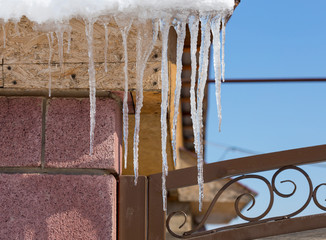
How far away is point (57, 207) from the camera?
248 cm

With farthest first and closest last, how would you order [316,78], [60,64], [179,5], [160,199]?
[316,78] → [160,199] → [60,64] → [179,5]

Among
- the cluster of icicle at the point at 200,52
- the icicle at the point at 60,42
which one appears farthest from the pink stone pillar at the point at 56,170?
the cluster of icicle at the point at 200,52

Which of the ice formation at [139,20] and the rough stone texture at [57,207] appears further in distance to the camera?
the rough stone texture at [57,207]

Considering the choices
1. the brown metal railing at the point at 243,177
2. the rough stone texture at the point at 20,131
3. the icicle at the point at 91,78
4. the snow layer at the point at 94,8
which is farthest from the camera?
the brown metal railing at the point at 243,177

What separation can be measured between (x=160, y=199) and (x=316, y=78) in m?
1.53

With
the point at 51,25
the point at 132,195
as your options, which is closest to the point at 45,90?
the point at 51,25

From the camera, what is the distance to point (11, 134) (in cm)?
255

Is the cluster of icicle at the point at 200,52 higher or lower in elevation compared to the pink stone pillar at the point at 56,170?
higher

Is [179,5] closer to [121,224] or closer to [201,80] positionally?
[201,80]

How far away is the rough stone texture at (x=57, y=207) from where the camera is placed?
8.09 ft

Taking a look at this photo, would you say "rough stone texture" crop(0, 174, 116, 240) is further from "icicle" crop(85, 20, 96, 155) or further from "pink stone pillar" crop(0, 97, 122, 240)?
"icicle" crop(85, 20, 96, 155)

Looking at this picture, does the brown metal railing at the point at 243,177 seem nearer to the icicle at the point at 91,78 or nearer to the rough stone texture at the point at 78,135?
the rough stone texture at the point at 78,135

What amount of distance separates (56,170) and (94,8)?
2.88ft

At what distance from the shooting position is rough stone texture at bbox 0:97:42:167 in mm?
2523
